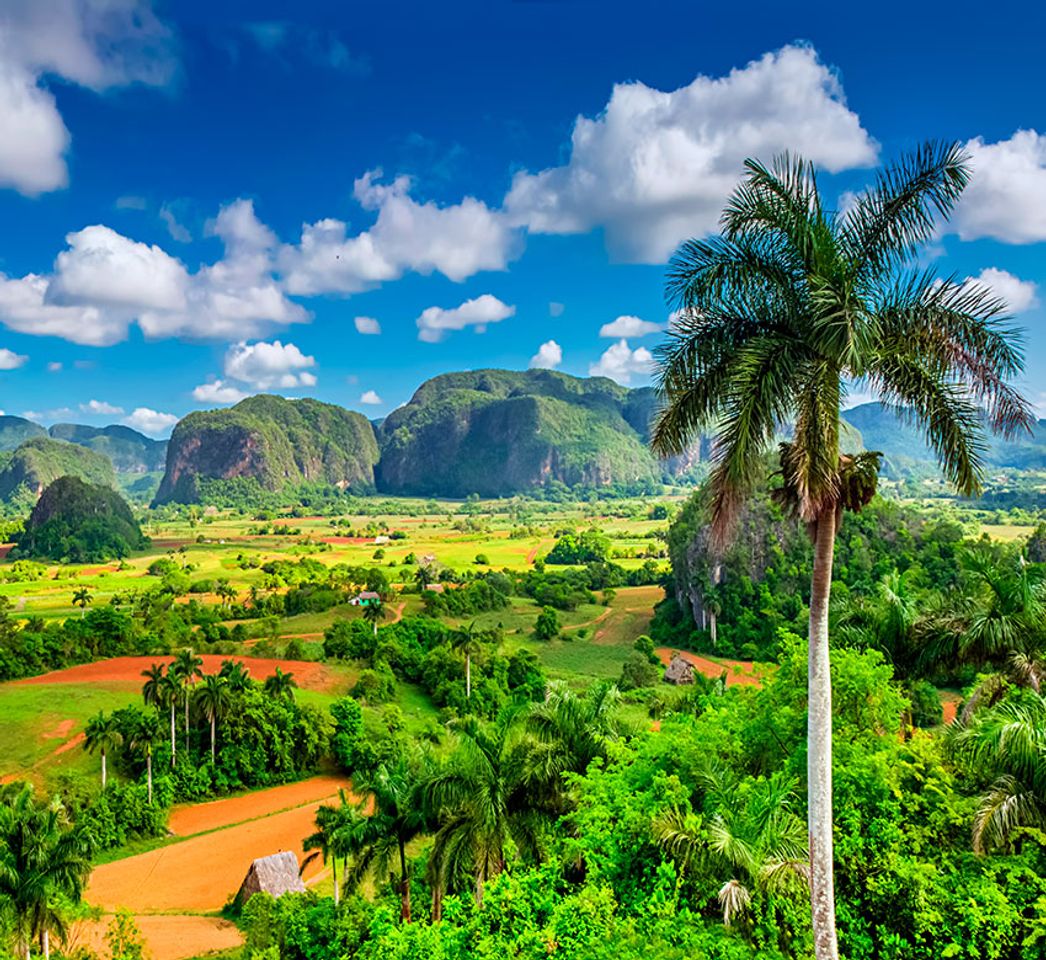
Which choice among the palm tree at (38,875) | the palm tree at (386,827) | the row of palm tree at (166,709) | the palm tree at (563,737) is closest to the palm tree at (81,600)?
the row of palm tree at (166,709)

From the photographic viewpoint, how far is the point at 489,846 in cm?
1378

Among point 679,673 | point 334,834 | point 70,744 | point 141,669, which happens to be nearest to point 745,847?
point 334,834

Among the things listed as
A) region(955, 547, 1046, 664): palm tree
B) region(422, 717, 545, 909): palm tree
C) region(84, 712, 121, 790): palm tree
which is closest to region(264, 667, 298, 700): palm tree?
region(84, 712, 121, 790): palm tree

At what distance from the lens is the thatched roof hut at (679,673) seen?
44.7m

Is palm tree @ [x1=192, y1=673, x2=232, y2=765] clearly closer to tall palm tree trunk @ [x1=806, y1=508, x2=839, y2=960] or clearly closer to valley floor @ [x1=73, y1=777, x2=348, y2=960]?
valley floor @ [x1=73, y1=777, x2=348, y2=960]

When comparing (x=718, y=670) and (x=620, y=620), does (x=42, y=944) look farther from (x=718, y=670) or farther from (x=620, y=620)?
(x=620, y=620)

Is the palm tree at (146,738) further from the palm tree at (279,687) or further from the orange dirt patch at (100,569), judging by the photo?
the orange dirt patch at (100,569)

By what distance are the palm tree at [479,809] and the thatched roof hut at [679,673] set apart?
31.7m

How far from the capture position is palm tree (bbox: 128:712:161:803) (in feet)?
97.3

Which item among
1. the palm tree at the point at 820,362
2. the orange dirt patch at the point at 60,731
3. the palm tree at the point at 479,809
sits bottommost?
the orange dirt patch at the point at 60,731

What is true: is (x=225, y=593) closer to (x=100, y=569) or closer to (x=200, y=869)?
(x=100, y=569)

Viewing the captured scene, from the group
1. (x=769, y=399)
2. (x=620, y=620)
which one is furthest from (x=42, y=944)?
(x=620, y=620)

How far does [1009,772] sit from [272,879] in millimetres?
20129

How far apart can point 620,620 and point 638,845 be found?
5704 cm
